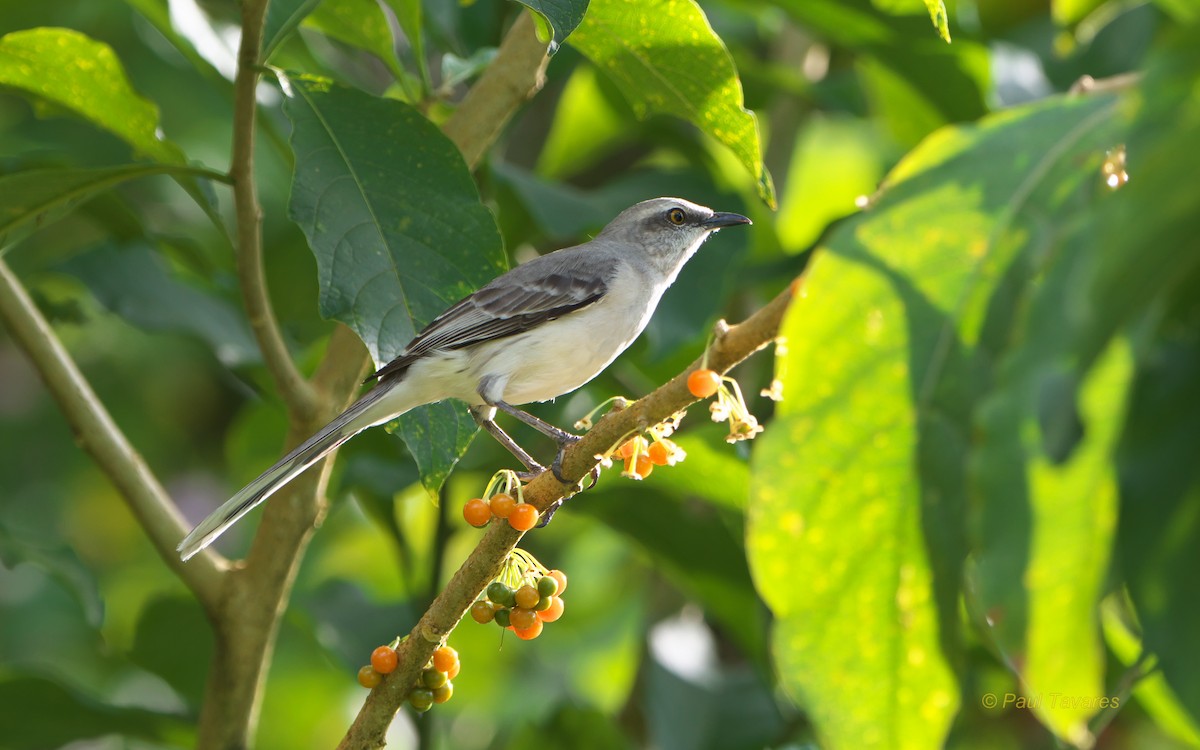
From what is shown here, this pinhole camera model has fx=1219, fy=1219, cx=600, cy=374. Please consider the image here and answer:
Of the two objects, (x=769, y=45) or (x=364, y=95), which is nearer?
(x=364, y=95)

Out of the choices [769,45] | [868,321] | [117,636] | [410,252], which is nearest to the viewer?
[868,321]

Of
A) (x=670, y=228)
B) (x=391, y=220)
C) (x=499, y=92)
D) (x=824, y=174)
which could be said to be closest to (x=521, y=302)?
(x=499, y=92)

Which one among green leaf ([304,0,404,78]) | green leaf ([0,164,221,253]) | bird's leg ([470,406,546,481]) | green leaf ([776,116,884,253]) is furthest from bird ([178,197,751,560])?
green leaf ([776,116,884,253])

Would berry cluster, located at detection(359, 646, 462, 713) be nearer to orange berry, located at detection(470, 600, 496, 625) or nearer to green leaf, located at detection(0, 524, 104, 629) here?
orange berry, located at detection(470, 600, 496, 625)

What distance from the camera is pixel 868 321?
1.35 meters

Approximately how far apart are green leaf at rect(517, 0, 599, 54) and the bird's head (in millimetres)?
2171

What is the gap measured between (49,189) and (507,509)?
1.53 m

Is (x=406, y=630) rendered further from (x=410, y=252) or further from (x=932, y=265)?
(x=932, y=265)

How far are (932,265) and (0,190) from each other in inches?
91.8

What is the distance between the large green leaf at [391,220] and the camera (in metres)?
2.73

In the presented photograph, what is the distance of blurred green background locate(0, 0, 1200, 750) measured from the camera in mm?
1392

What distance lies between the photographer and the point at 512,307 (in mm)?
4031

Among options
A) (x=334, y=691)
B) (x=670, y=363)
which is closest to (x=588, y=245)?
(x=670, y=363)

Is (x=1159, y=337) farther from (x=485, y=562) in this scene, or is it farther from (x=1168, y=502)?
(x=485, y=562)
